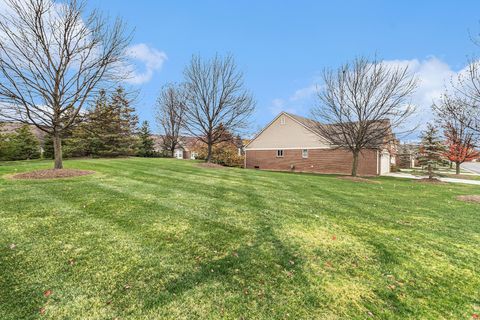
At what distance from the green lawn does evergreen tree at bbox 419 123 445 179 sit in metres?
15.3

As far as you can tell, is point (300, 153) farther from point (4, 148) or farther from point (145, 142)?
point (4, 148)

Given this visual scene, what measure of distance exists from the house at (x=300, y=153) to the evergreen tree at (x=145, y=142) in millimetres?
13299

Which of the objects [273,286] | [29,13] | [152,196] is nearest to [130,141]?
[29,13]

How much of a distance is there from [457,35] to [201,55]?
16717mm

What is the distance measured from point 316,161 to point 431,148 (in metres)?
9.72

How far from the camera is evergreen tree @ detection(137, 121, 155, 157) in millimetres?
31969

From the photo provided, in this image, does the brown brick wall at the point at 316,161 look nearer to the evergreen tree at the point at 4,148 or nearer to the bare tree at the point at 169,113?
the bare tree at the point at 169,113

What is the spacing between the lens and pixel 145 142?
3334 centimetres

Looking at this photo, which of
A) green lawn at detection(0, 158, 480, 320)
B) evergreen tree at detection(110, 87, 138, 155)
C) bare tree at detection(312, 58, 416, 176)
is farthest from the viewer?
evergreen tree at detection(110, 87, 138, 155)

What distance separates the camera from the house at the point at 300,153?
24078mm

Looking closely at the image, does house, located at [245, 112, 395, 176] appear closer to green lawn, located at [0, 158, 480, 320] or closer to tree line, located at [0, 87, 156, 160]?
tree line, located at [0, 87, 156, 160]

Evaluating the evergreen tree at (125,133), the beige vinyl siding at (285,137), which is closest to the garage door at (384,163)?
the beige vinyl siding at (285,137)

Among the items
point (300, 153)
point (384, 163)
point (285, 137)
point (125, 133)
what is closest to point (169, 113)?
point (125, 133)

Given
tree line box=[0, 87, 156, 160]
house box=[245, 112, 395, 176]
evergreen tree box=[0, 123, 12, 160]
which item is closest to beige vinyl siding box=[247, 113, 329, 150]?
house box=[245, 112, 395, 176]
